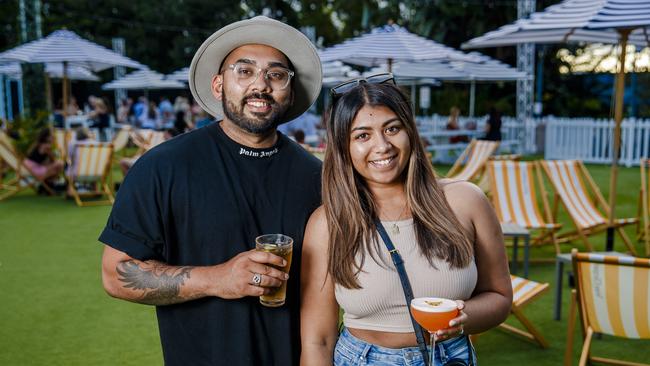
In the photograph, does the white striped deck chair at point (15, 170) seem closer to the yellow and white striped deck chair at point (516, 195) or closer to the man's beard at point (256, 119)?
the yellow and white striped deck chair at point (516, 195)

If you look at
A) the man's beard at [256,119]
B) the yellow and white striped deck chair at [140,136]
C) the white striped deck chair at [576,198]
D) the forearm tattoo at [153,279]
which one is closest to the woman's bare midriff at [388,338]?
the forearm tattoo at [153,279]

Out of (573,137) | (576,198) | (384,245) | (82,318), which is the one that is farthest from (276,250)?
(573,137)

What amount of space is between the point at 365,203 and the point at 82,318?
142 inches

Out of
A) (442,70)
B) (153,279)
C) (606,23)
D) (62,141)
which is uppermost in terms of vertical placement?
(606,23)

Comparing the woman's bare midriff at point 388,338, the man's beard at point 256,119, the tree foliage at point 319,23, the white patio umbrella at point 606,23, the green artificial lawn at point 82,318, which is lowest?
the green artificial lawn at point 82,318

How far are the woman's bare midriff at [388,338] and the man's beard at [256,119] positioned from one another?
76 cm

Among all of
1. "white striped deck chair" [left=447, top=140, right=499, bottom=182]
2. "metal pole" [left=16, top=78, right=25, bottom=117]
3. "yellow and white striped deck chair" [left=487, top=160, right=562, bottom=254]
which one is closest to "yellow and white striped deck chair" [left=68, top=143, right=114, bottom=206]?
"metal pole" [left=16, top=78, right=25, bottom=117]

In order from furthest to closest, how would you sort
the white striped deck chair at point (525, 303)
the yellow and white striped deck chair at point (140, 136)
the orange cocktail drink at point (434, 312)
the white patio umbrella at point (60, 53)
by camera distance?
the yellow and white striped deck chair at point (140, 136) < the white patio umbrella at point (60, 53) < the white striped deck chair at point (525, 303) < the orange cocktail drink at point (434, 312)

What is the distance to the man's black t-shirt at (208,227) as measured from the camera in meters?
1.98

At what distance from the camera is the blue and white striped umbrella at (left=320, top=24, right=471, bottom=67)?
983cm

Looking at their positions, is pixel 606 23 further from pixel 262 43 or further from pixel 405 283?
pixel 405 283

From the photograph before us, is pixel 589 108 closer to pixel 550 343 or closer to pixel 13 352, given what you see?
pixel 550 343

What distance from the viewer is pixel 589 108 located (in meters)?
24.1

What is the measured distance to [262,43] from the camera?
224cm
